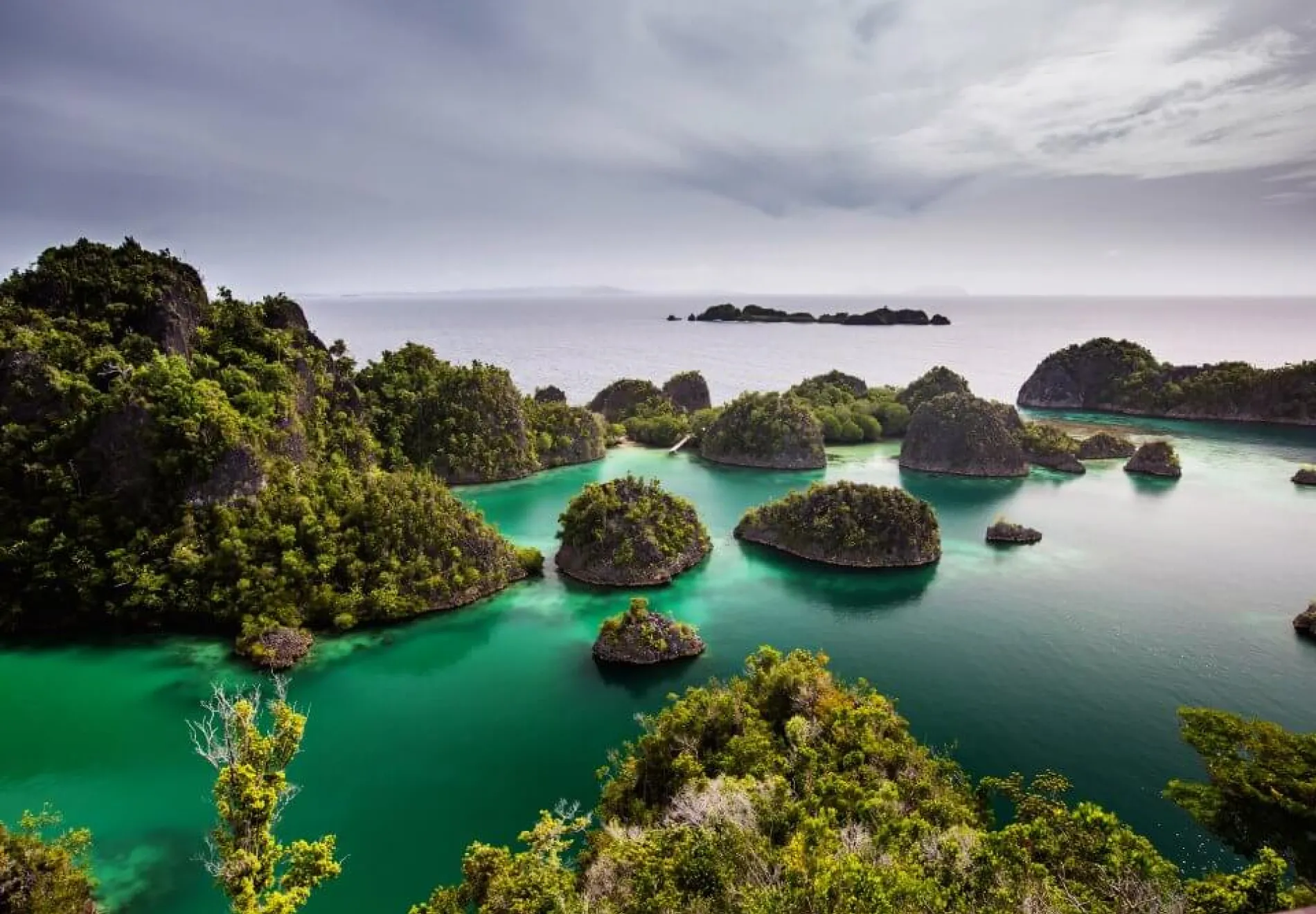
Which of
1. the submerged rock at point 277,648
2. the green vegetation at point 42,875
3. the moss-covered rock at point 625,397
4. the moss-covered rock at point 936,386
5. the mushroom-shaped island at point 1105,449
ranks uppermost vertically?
the moss-covered rock at point 936,386

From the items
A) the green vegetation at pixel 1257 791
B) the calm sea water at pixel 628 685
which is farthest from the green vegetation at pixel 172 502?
the green vegetation at pixel 1257 791

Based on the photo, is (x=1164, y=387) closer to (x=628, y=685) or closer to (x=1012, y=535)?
(x=1012, y=535)

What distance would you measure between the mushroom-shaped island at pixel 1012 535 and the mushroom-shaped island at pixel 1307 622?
14.9 metres

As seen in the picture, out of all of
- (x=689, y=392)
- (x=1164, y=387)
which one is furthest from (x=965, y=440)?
(x=1164, y=387)

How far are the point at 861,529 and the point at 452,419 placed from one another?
117ft

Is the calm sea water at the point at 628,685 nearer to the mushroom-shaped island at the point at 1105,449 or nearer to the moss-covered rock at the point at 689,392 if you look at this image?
the mushroom-shaped island at the point at 1105,449

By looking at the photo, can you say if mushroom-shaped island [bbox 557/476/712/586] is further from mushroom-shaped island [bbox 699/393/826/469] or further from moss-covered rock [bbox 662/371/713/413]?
moss-covered rock [bbox 662/371/713/413]

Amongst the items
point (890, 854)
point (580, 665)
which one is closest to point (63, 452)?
point (580, 665)

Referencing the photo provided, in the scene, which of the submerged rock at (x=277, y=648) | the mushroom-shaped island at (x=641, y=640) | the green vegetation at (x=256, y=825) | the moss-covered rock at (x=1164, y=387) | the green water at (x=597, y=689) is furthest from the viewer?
the moss-covered rock at (x=1164, y=387)

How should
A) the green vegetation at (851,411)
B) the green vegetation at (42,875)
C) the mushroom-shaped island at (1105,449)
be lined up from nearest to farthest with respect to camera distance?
the green vegetation at (42,875)
the mushroom-shaped island at (1105,449)
the green vegetation at (851,411)

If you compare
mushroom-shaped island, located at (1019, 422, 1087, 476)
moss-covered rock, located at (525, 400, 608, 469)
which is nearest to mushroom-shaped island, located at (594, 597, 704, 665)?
moss-covered rock, located at (525, 400, 608, 469)

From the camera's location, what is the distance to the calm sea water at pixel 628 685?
72.8ft

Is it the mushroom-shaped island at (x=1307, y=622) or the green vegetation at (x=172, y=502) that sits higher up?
the green vegetation at (x=172, y=502)

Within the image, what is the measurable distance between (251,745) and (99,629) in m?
23.5
